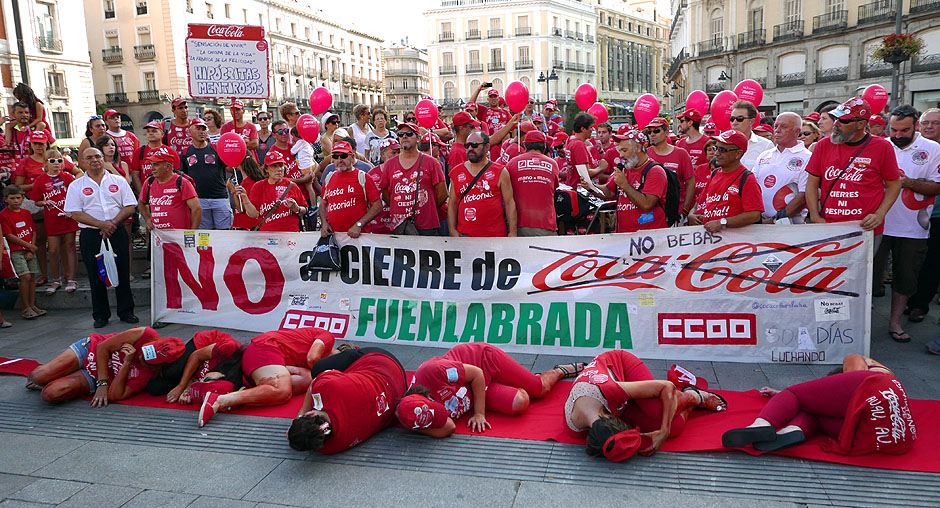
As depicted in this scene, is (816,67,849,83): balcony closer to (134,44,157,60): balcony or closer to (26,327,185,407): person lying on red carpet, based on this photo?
(26,327,185,407): person lying on red carpet

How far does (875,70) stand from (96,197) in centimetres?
3638

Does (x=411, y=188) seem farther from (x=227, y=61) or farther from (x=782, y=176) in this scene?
(x=227, y=61)

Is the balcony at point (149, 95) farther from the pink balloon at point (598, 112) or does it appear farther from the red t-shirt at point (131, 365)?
the red t-shirt at point (131, 365)

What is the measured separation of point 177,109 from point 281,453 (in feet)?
21.8

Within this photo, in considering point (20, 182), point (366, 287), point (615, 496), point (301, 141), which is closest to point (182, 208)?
point (301, 141)

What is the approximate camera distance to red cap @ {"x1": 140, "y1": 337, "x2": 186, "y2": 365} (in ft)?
16.8

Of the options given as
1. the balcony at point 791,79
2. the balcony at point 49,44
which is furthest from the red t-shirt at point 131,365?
the balcony at point 791,79

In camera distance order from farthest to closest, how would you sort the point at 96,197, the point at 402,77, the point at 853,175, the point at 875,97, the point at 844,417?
the point at 402,77 → the point at 875,97 → the point at 96,197 → the point at 853,175 → the point at 844,417

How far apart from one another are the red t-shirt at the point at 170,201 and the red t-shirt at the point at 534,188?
3556 mm

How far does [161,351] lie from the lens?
5.14 metres

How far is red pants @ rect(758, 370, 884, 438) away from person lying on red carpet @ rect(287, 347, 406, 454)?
2.37m

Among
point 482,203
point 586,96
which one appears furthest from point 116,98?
point 482,203

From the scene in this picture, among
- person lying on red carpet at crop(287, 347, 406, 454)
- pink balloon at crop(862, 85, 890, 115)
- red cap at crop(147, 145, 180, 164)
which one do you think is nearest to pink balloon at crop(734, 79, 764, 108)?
pink balloon at crop(862, 85, 890, 115)

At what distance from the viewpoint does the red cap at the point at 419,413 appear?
4.08 metres
